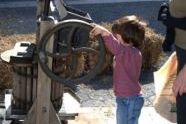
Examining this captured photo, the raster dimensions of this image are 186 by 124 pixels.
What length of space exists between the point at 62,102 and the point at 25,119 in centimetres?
41

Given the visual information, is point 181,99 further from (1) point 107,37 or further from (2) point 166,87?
(1) point 107,37

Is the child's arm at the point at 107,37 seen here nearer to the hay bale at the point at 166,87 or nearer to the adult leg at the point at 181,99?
the hay bale at the point at 166,87

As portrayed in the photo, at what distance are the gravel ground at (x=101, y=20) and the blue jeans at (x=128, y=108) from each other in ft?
5.67

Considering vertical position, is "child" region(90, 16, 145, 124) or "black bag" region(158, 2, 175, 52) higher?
"black bag" region(158, 2, 175, 52)

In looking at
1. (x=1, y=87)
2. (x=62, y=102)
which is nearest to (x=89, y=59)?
(x=1, y=87)

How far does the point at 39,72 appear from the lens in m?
4.38

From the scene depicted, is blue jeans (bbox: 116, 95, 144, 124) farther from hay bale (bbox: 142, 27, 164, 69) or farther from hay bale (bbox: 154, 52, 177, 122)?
hay bale (bbox: 142, 27, 164, 69)

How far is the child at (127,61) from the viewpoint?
4.04 m

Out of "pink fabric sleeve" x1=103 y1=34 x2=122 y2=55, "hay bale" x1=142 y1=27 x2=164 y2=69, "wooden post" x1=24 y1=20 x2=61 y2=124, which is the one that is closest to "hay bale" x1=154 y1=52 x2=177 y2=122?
"pink fabric sleeve" x1=103 y1=34 x2=122 y2=55

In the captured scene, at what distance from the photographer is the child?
13.2ft

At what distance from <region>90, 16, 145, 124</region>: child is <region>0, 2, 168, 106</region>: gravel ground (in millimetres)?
1768

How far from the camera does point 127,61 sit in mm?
4141

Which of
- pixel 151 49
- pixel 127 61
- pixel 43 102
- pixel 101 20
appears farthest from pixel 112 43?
pixel 101 20

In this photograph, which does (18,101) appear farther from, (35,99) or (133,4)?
(133,4)
